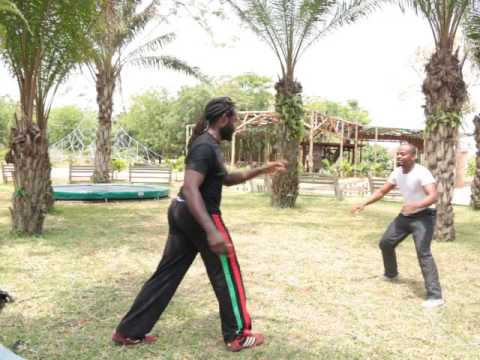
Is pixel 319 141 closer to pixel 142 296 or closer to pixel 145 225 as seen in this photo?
pixel 145 225

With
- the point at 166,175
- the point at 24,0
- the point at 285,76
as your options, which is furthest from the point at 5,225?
the point at 166,175

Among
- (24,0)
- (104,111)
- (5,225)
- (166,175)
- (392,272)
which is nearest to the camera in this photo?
(392,272)

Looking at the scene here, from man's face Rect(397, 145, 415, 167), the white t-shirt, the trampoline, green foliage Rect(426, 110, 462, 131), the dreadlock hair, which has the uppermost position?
green foliage Rect(426, 110, 462, 131)

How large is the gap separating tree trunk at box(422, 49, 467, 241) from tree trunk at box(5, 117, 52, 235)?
6183mm

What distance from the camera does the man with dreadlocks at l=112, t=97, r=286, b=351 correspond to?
2.96m

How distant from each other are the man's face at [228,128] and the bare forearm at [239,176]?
0.27m

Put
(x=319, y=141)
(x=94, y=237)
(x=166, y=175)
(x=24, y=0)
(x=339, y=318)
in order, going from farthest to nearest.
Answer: (x=319, y=141) < (x=166, y=175) < (x=94, y=237) < (x=24, y=0) < (x=339, y=318)

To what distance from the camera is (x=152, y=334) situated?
3561mm

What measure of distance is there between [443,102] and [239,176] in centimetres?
575

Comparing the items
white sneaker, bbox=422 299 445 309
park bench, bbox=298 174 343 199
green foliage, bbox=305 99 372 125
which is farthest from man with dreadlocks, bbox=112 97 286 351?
green foliage, bbox=305 99 372 125

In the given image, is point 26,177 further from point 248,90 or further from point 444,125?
point 248,90

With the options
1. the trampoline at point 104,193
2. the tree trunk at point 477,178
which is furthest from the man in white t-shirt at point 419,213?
the tree trunk at point 477,178

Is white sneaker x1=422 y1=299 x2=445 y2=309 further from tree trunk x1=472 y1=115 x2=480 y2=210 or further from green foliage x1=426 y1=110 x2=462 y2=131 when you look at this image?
tree trunk x1=472 y1=115 x2=480 y2=210

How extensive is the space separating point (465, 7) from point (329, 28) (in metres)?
4.17
